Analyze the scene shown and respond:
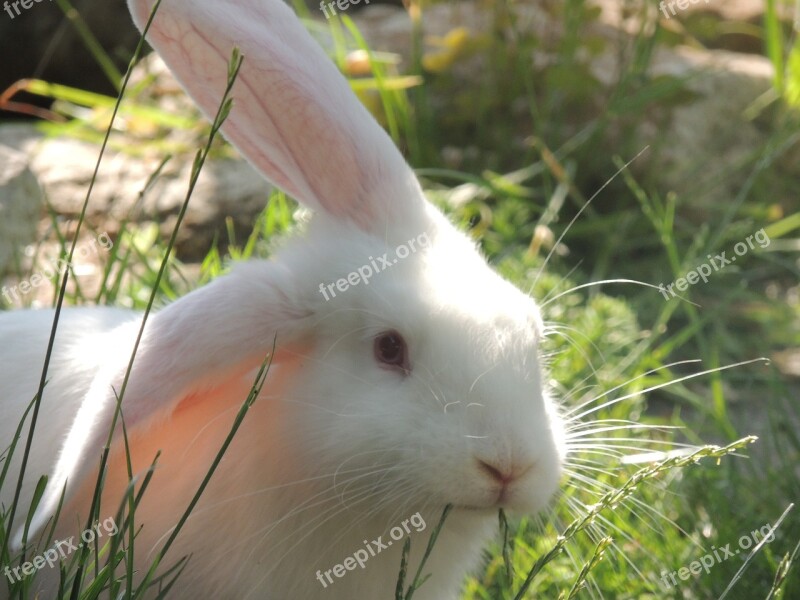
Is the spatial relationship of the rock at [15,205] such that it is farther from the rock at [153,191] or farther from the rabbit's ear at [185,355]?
the rabbit's ear at [185,355]

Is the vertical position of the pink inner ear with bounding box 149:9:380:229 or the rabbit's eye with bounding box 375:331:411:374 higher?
the pink inner ear with bounding box 149:9:380:229
